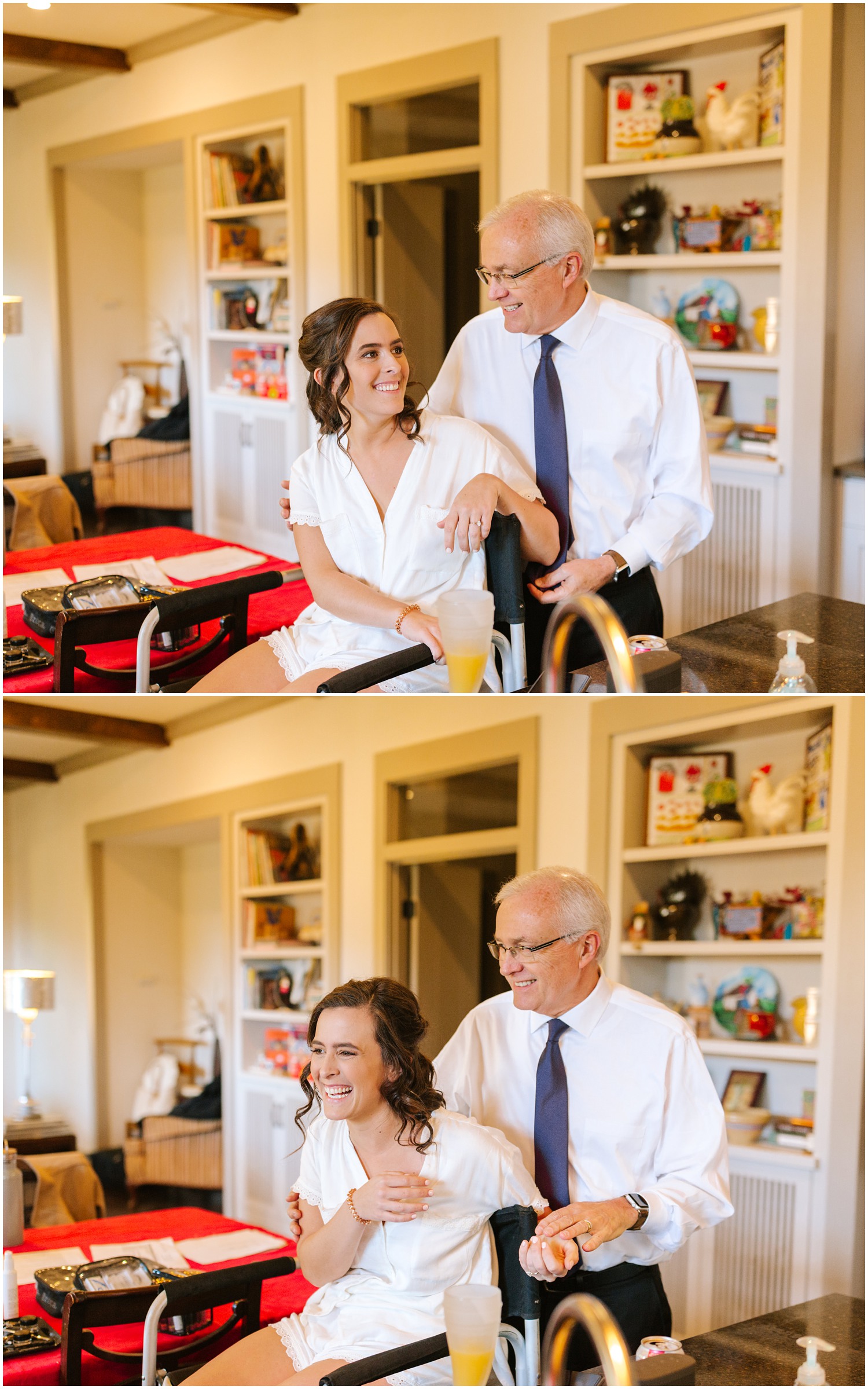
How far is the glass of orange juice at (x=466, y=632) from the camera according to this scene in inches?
77.3

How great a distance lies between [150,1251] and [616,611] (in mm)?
2445

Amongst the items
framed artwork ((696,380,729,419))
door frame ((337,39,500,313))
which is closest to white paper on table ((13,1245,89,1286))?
framed artwork ((696,380,729,419))

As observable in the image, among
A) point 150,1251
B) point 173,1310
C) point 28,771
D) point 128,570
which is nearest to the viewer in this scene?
point 173,1310

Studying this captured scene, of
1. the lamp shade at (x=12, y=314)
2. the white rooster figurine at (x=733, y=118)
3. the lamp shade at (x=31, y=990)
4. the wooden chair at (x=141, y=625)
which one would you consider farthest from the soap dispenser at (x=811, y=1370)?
the lamp shade at (x=12, y=314)

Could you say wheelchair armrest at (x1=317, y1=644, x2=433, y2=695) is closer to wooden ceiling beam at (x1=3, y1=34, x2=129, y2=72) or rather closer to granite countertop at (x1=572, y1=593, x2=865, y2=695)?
granite countertop at (x1=572, y1=593, x2=865, y2=695)

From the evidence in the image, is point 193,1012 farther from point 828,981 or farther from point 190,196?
point 828,981

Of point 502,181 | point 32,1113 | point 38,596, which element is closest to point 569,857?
point 38,596

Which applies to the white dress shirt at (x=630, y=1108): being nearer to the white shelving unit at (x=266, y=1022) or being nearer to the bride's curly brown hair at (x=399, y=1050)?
the bride's curly brown hair at (x=399, y=1050)

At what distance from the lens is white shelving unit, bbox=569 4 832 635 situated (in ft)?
14.2

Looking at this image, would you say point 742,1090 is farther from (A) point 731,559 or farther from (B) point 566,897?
(B) point 566,897

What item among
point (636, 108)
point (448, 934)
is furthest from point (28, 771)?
point (636, 108)

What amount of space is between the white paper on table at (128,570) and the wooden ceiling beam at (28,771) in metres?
5.36

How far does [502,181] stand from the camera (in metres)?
5.38

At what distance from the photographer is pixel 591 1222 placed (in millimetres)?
1928
